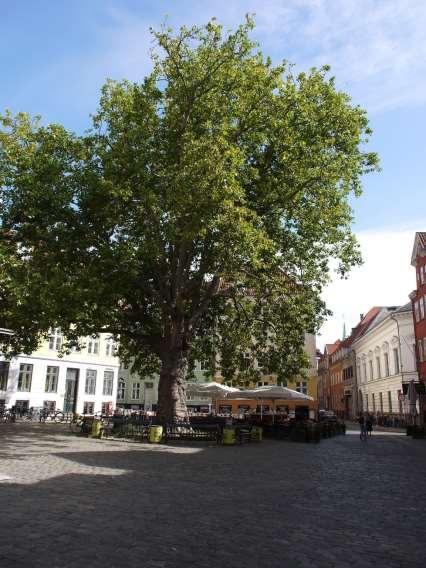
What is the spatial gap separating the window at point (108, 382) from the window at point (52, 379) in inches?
247

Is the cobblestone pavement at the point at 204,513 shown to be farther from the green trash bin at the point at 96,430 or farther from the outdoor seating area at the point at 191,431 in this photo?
the green trash bin at the point at 96,430

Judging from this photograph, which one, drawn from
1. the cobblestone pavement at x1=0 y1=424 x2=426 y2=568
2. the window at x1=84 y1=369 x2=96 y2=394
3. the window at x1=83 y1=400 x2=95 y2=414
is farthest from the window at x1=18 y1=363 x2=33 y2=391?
the cobblestone pavement at x1=0 y1=424 x2=426 y2=568

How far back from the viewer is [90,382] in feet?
163

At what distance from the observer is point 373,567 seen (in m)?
5.79

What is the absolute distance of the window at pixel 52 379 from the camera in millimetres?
45469

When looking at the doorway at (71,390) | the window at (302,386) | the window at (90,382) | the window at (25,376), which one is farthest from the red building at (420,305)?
the window at (25,376)

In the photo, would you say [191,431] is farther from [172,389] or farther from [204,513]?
[204,513]

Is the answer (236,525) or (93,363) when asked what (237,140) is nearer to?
(236,525)

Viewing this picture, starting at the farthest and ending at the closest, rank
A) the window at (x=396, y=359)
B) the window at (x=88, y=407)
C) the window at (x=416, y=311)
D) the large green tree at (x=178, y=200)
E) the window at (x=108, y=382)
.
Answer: the window at (x=396, y=359), the window at (x=108, y=382), the window at (x=88, y=407), the window at (x=416, y=311), the large green tree at (x=178, y=200)

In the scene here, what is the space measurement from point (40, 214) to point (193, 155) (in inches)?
286

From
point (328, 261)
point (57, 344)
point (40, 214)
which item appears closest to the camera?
point (40, 214)

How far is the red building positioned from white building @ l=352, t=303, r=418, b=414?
6.44 feet

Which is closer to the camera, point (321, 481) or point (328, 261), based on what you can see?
point (321, 481)

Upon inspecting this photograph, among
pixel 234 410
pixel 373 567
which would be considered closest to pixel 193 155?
pixel 373 567
